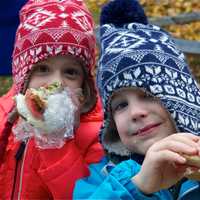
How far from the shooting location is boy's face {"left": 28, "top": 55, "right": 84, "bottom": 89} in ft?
8.96

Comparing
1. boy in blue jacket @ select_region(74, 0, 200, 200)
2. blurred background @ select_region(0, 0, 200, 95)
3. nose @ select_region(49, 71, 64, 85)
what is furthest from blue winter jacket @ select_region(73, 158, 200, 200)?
blurred background @ select_region(0, 0, 200, 95)

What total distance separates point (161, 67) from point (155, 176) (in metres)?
0.47

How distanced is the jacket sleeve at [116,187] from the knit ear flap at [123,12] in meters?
0.59

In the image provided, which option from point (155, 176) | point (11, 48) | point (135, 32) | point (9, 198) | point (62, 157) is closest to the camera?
point (155, 176)

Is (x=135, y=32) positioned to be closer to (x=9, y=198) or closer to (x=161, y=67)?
(x=161, y=67)

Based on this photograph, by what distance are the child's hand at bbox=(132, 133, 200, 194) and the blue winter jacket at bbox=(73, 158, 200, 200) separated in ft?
0.13

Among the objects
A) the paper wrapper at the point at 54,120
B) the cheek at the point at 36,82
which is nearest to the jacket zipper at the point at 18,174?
the paper wrapper at the point at 54,120

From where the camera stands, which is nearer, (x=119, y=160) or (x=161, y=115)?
(x=161, y=115)

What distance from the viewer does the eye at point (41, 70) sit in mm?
2781

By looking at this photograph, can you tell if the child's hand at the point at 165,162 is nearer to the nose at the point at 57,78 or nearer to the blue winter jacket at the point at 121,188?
the blue winter jacket at the point at 121,188

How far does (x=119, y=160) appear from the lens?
8.39ft

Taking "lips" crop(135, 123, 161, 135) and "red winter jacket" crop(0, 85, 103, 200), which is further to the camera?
"red winter jacket" crop(0, 85, 103, 200)

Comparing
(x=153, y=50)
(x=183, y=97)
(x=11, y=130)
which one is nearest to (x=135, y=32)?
(x=153, y=50)

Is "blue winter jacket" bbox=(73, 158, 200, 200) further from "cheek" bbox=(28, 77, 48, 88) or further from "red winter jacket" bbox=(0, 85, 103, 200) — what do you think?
"cheek" bbox=(28, 77, 48, 88)
